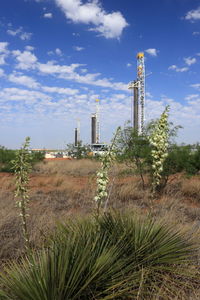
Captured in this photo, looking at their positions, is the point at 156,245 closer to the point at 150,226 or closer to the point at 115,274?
the point at 150,226

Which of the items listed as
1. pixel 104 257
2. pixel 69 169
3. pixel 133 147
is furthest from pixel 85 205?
pixel 69 169

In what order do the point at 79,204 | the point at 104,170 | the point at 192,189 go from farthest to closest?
the point at 192,189
the point at 79,204
the point at 104,170

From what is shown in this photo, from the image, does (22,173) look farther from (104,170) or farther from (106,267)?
(106,267)

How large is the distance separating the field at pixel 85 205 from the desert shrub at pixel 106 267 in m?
0.32

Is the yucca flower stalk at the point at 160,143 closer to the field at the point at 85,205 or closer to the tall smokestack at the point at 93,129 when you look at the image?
the field at the point at 85,205

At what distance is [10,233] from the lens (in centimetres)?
427

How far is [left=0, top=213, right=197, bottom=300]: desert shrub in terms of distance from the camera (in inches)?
79.8

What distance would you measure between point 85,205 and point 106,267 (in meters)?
4.75

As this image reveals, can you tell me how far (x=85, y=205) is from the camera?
23.1 feet

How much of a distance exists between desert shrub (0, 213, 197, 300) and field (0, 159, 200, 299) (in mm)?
325

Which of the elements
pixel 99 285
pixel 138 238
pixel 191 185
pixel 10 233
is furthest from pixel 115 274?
pixel 191 185

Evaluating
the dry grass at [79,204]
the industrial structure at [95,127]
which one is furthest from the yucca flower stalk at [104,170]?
the industrial structure at [95,127]

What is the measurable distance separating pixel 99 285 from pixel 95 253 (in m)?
0.30

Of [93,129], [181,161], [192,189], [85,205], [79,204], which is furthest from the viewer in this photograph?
[93,129]
